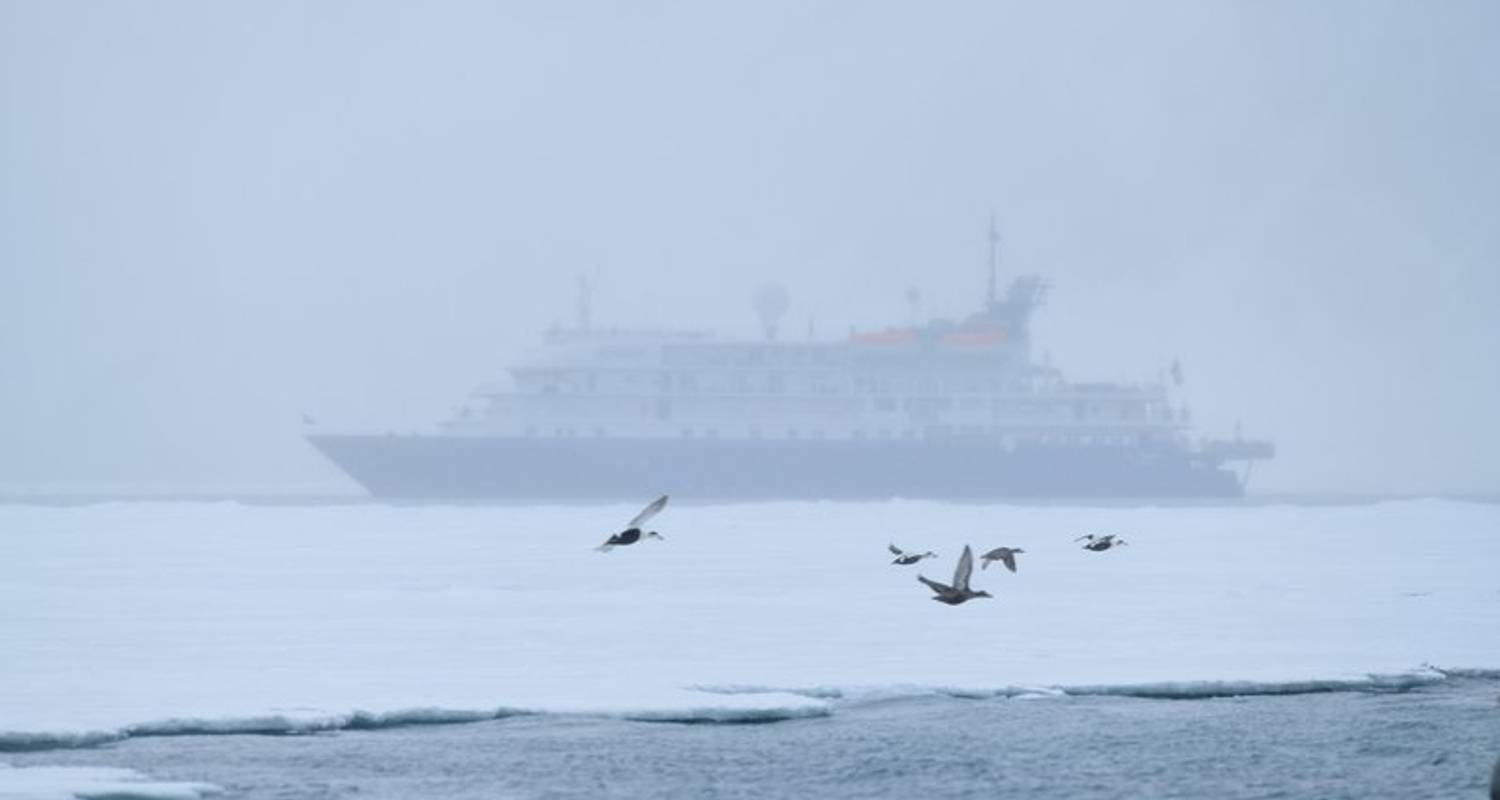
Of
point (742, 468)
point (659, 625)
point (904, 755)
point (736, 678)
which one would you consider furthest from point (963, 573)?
point (742, 468)

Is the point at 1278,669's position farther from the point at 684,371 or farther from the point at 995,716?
the point at 684,371

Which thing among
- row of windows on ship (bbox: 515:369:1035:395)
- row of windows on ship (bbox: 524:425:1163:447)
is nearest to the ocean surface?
row of windows on ship (bbox: 524:425:1163:447)

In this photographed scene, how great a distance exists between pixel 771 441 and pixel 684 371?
18.0 feet

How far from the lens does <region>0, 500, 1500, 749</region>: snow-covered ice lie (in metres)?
13.4

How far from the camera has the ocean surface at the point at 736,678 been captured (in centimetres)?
1115

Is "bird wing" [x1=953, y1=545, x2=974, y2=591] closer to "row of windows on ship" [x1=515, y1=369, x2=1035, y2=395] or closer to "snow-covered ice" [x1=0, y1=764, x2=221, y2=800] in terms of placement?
"snow-covered ice" [x1=0, y1=764, x2=221, y2=800]

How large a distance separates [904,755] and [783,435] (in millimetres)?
74512

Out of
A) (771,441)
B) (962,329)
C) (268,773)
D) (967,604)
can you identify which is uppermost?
(962,329)

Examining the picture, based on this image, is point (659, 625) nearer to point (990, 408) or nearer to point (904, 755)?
point (904, 755)

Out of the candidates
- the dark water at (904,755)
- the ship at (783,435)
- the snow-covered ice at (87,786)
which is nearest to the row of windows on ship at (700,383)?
the ship at (783,435)

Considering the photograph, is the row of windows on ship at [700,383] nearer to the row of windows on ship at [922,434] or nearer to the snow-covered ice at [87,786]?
the row of windows on ship at [922,434]

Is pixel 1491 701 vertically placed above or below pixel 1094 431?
below

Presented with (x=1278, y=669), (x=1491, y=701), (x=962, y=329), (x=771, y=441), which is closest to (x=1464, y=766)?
(x=1491, y=701)

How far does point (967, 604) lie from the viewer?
2095cm
